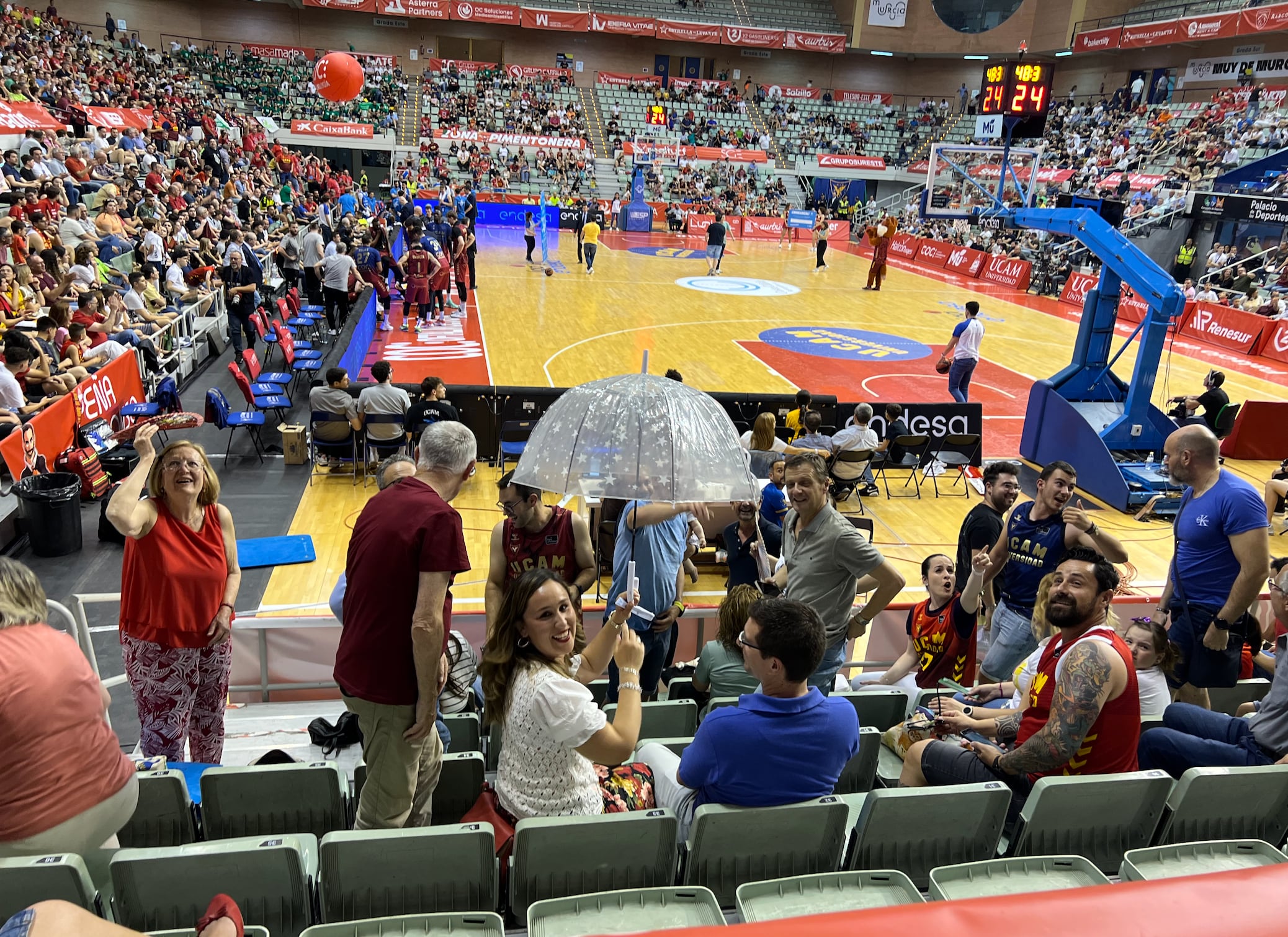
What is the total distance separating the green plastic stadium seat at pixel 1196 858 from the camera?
2.92 metres

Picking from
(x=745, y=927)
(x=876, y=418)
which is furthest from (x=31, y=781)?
(x=876, y=418)

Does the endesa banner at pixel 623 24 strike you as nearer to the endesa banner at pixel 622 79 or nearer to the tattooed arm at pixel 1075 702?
the endesa banner at pixel 622 79

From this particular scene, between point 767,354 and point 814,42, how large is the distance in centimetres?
3638

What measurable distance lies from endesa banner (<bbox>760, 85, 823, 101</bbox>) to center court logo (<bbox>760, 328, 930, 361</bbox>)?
33337 mm

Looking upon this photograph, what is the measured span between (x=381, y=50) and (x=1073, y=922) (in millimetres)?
50042

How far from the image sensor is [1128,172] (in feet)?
106

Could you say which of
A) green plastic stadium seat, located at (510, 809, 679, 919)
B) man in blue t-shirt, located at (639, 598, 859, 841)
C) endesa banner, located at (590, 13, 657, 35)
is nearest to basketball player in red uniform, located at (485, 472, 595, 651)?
man in blue t-shirt, located at (639, 598, 859, 841)

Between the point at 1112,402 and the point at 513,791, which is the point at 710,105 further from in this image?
the point at 513,791

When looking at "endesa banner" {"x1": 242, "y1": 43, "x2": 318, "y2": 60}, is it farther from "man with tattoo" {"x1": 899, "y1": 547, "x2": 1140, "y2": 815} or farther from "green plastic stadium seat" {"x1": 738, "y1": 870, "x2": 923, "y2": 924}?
"green plastic stadium seat" {"x1": 738, "y1": 870, "x2": 923, "y2": 924}

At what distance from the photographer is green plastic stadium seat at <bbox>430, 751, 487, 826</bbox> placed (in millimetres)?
3479

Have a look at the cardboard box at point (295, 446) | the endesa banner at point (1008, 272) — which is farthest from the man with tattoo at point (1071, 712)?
the endesa banner at point (1008, 272)

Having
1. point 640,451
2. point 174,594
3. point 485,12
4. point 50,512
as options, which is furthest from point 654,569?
point 485,12

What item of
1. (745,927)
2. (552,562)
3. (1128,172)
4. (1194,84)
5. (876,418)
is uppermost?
(1194,84)

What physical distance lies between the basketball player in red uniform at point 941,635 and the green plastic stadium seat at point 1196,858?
165 centimetres
